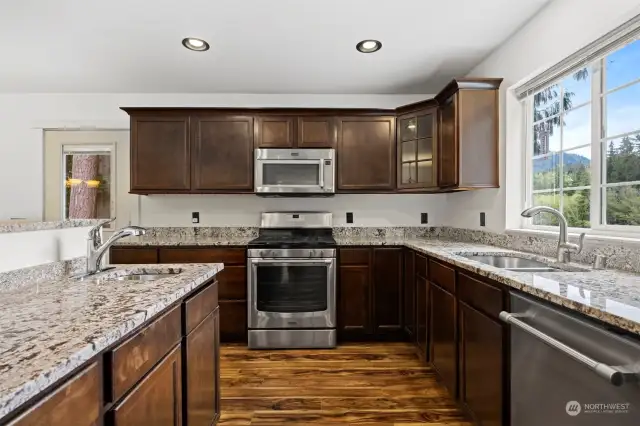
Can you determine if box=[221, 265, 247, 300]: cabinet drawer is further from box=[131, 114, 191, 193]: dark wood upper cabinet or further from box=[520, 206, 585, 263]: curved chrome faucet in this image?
box=[520, 206, 585, 263]: curved chrome faucet

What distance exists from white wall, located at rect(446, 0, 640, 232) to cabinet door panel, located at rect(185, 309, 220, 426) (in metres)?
2.10

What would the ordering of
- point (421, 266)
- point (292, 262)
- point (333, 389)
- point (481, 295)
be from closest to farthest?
point (481, 295) → point (333, 389) → point (421, 266) → point (292, 262)

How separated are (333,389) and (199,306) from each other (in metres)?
1.21

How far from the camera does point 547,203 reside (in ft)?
7.43

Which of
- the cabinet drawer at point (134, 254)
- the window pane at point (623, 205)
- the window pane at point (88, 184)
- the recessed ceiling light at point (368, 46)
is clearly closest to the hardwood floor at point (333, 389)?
the cabinet drawer at point (134, 254)

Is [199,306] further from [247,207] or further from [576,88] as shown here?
[576,88]

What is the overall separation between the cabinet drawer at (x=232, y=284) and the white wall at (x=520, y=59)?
80.6 inches

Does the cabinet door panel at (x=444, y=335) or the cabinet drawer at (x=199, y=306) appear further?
the cabinet door panel at (x=444, y=335)

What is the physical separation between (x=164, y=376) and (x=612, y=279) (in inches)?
67.4

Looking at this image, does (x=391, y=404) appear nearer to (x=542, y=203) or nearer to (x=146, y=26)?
(x=542, y=203)

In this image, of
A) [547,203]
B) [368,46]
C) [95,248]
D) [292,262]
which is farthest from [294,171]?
[547,203]

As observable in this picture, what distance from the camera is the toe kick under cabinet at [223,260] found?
9.62 feet

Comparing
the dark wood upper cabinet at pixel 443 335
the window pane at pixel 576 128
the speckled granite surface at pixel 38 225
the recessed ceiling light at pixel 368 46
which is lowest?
the dark wood upper cabinet at pixel 443 335

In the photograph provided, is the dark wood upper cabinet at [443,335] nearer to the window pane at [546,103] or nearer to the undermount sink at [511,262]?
the undermount sink at [511,262]
